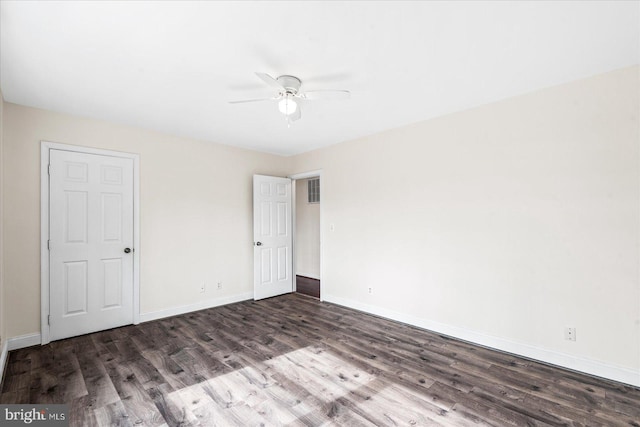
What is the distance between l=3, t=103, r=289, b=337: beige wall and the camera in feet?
9.97

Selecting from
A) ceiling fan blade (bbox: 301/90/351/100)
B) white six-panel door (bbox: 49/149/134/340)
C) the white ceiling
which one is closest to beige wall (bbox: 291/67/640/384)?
the white ceiling

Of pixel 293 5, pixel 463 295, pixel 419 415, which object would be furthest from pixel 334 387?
pixel 293 5

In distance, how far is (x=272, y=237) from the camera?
5.11m

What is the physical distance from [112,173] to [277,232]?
2532mm

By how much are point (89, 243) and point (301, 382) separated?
116 inches

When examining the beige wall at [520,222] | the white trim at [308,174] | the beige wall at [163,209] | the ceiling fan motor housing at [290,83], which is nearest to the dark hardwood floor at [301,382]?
the beige wall at [520,222]

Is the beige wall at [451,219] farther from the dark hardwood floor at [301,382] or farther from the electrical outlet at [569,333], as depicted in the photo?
the dark hardwood floor at [301,382]

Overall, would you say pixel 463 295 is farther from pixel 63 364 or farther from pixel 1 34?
pixel 1 34

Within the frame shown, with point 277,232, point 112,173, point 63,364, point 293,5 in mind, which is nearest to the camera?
point 293,5

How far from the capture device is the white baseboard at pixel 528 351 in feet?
7.82

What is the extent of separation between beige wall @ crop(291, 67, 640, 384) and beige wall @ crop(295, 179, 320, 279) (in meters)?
2.17

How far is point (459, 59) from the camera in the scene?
2.24m

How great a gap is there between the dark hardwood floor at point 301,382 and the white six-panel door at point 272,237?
1504mm
